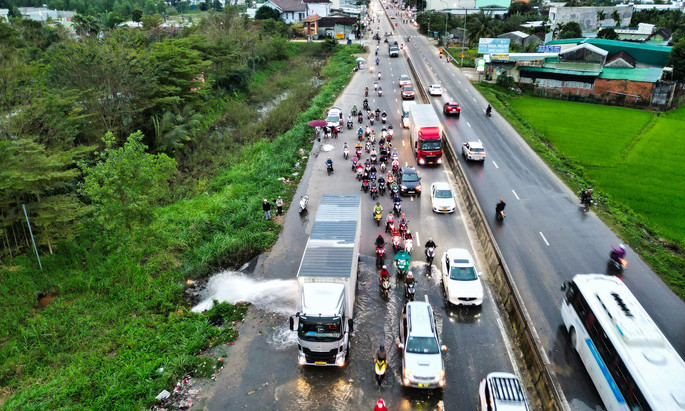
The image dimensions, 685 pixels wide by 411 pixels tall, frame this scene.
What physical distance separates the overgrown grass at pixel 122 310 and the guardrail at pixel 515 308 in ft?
37.8

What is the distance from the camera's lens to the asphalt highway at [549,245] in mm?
16422

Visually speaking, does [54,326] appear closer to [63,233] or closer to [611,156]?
[63,233]

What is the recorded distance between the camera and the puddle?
19969 millimetres

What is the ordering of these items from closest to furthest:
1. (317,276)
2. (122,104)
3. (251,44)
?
(317,276) < (122,104) < (251,44)

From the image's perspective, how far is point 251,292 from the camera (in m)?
20.6

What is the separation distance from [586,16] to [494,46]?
53453mm

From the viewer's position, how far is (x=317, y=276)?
655 inches

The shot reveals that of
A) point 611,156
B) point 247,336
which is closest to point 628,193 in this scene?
point 611,156

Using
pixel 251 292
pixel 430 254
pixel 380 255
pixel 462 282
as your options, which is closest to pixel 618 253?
pixel 462 282

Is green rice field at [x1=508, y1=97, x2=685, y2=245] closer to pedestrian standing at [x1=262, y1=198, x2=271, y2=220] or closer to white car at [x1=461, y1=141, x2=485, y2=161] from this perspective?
white car at [x1=461, y1=141, x2=485, y2=161]

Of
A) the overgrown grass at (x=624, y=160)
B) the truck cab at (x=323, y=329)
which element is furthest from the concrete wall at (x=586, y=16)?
the truck cab at (x=323, y=329)

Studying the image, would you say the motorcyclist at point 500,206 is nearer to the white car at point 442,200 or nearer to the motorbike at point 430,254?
the white car at point 442,200

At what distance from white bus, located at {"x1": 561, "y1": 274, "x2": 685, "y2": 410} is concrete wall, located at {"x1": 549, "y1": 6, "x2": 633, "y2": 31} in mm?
100161

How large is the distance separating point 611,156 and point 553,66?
91.8 ft
